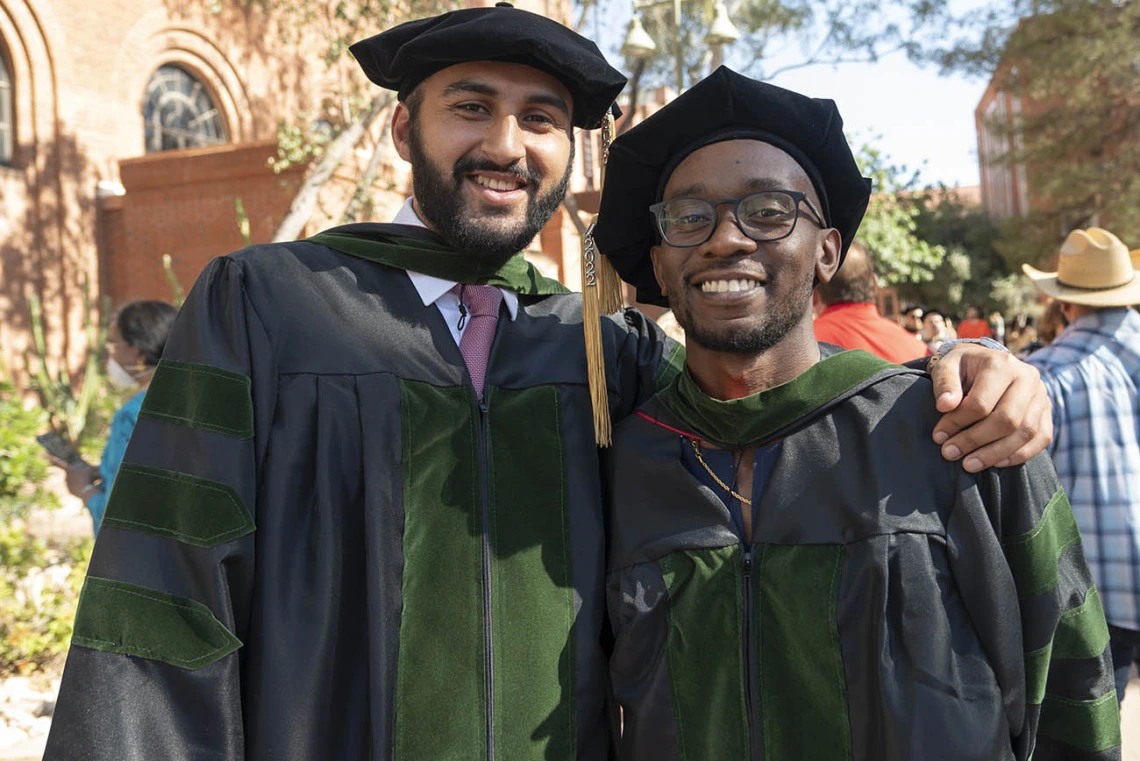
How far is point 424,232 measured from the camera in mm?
2312

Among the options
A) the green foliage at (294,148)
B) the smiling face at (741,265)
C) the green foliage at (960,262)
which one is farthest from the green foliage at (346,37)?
the green foliage at (960,262)

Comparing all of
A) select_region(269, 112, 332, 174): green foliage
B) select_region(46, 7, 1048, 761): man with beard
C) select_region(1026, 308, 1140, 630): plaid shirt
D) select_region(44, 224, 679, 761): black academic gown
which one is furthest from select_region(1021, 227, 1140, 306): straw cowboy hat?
select_region(269, 112, 332, 174): green foliage

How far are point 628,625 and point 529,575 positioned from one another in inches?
8.7

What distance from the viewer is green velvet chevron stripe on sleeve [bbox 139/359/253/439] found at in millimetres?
1926

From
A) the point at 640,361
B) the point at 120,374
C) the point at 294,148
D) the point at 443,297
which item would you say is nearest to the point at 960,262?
the point at 294,148

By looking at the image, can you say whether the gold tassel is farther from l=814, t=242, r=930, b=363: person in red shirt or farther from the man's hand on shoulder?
l=814, t=242, r=930, b=363: person in red shirt

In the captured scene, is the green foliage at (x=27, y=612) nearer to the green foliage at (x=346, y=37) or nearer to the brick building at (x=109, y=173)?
the green foliage at (x=346, y=37)

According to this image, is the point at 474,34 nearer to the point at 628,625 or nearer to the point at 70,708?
the point at 628,625

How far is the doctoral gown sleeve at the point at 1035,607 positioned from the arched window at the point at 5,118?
1353cm

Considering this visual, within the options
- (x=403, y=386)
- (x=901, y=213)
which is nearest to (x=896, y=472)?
(x=403, y=386)

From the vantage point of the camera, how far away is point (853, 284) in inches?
158

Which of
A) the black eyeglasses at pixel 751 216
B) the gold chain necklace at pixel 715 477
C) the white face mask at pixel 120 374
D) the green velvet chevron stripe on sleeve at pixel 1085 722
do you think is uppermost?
the black eyeglasses at pixel 751 216

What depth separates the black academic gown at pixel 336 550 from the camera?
183 cm

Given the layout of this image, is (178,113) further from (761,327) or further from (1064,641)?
(1064,641)
